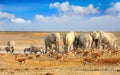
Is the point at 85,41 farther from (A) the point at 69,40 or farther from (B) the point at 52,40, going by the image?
(B) the point at 52,40

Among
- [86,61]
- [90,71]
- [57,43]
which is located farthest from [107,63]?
[57,43]

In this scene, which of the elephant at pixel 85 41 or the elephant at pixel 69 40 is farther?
the elephant at pixel 85 41

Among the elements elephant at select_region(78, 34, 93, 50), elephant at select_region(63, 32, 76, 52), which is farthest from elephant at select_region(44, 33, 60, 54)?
elephant at select_region(78, 34, 93, 50)

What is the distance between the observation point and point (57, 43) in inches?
1256

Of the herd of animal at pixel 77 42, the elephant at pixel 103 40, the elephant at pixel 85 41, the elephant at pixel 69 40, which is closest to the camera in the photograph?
the elephant at pixel 69 40

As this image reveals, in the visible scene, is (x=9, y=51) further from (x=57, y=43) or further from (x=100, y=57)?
(x=100, y=57)

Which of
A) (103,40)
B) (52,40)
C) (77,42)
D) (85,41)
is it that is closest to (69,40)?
(85,41)

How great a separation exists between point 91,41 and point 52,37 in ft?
9.28

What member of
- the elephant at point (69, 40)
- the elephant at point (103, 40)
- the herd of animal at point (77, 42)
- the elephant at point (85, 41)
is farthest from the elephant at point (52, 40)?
the elephant at point (103, 40)

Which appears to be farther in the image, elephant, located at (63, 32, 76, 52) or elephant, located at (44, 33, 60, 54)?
elephant, located at (44, 33, 60, 54)

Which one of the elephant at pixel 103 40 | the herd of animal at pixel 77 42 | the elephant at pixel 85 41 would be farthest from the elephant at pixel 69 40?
the elephant at pixel 103 40

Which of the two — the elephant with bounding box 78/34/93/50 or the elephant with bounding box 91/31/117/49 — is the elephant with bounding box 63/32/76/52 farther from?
the elephant with bounding box 91/31/117/49

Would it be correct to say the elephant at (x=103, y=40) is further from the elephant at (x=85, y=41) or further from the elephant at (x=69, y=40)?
the elephant at (x=69, y=40)

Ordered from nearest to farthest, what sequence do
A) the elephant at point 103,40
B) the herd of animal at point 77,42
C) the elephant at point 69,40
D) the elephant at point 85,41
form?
the elephant at point 69,40, the herd of animal at point 77,42, the elephant at point 85,41, the elephant at point 103,40
